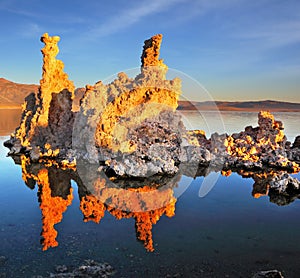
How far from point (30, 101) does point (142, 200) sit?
27067 mm

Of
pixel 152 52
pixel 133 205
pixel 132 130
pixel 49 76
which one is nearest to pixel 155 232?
pixel 133 205

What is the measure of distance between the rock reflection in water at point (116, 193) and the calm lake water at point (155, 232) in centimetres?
9

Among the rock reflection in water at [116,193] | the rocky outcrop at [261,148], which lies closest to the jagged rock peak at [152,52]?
the rocky outcrop at [261,148]

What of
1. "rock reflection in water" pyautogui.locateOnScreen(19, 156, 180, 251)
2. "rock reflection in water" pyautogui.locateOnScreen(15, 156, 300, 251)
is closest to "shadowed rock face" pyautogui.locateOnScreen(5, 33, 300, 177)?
"rock reflection in water" pyautogui.locateOnScreen(15, 156, 300, 251)

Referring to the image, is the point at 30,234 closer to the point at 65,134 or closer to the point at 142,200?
the point at 142,200

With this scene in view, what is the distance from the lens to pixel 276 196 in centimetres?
2250

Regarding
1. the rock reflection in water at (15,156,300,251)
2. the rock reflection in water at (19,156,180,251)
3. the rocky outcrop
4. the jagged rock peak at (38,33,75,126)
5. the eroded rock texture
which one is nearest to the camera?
the rock reflection in water at (19,156,180,251)

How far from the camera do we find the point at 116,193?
73.3 feet

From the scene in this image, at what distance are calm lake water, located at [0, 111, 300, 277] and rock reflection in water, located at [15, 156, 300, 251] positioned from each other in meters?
0.09

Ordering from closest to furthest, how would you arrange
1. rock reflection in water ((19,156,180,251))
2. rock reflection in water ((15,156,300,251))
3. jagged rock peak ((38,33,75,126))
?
rock reflection in water ((19,156,180,251)), rock reflection in water ((15,156,300,251)), jagged rock peak ((38,33,75,126))

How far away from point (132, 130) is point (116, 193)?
13089mm

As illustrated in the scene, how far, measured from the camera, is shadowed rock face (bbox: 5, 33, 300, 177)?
3228cm

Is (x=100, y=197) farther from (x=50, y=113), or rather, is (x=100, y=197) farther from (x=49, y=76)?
(x=49, y=76)

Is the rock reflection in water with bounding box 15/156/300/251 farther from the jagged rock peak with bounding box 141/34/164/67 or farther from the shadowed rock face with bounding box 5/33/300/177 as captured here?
the jagged rock peak with bounding box 141/34/164/67
